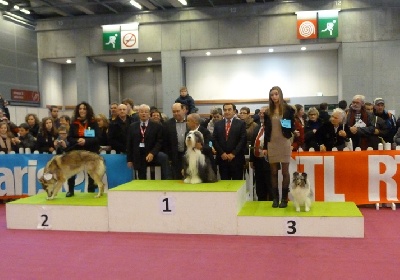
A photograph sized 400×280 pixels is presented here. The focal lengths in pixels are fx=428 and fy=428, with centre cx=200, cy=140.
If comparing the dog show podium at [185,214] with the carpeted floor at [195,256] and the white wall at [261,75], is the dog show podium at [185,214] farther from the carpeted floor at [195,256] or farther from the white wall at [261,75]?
the white wall at [261,75]

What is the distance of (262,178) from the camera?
6.35 meters

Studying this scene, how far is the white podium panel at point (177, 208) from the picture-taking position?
489 centimetres

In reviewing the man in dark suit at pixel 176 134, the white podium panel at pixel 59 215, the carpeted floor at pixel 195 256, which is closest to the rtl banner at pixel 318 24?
the man in dark suit at pixel 176 134

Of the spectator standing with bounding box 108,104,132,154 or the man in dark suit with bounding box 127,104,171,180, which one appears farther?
the spectator standing with bounding box 108,104,132,154

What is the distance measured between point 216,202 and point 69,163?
2.03m

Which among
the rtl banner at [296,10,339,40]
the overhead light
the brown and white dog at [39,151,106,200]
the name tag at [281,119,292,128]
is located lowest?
the brown and white dog at [39,151,106,200]

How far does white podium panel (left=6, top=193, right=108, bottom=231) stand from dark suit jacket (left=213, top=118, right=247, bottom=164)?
1729 mm

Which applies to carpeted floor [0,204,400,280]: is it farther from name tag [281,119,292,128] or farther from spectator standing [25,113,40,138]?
spectator standing [25,113,40,138]

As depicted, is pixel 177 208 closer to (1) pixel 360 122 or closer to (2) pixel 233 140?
(2) pixel 233 140

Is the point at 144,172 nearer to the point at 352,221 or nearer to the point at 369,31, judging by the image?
the point at 352,221

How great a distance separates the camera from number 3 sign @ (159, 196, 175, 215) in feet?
16.3

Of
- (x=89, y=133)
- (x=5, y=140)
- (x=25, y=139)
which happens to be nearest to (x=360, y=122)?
(x=89, y=133)

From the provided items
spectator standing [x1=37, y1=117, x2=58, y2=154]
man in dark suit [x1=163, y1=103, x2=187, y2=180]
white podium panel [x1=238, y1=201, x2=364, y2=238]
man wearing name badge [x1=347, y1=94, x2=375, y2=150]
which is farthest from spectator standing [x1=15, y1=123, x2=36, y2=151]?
man wearing name badge [x1=347, y1=94, x2=375, y2=150]

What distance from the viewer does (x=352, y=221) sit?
464 centimetres
